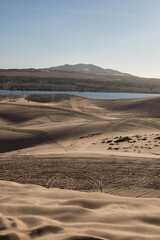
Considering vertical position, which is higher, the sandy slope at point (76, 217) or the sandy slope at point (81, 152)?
the sandy slope at point (76, 217)

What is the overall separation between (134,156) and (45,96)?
89.7 ft

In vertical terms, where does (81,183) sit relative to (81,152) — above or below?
below

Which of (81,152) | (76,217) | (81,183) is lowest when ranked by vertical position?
(81,183)

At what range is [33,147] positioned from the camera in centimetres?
1451

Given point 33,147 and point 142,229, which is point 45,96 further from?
point 142,229

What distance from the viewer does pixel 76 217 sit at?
396 cm

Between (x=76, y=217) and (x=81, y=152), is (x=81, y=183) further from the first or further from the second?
(x=76, y=217)

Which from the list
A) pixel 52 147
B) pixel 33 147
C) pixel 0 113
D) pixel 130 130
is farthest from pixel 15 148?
pixel 0 113

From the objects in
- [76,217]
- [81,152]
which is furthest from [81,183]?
[76,217]

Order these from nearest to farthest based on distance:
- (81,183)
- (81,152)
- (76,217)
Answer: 1. (76,217)
2. (81,183)
3. (81,152)

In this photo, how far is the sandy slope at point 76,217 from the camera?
323cm

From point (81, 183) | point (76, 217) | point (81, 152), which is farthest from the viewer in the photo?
point (81, 152)

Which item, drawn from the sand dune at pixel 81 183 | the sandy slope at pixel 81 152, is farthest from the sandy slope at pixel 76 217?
the sandy slope at pixel 81 152

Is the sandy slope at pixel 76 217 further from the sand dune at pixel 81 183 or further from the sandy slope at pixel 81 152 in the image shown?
the sandy slope at pixel 81 152
